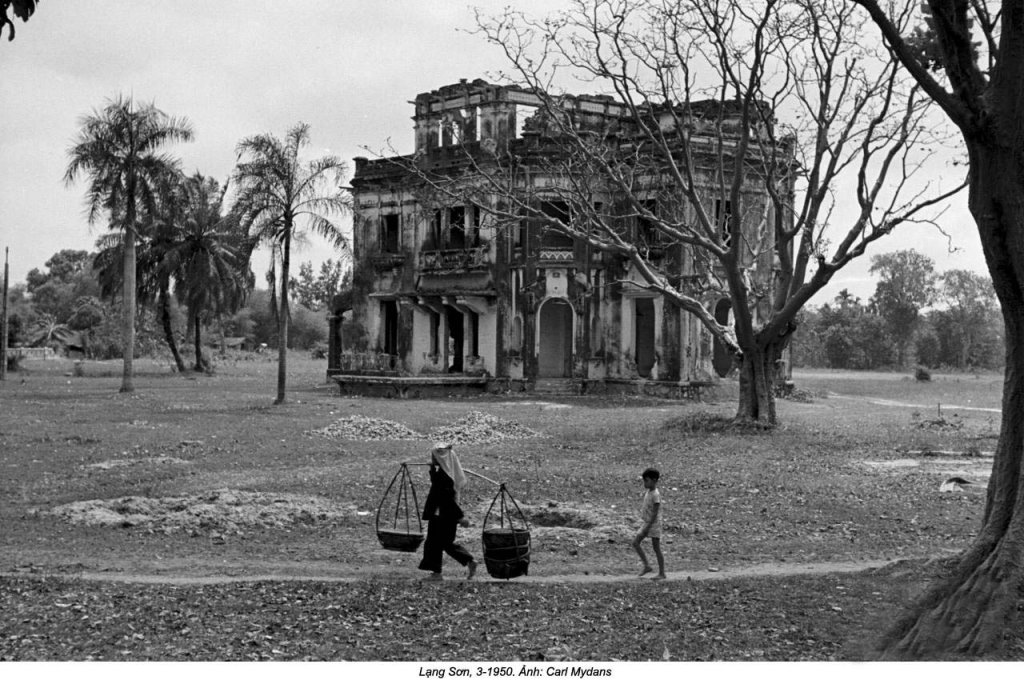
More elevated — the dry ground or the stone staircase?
the stone staircase

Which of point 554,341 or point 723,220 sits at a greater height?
point 723,220

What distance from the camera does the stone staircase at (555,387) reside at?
34.8m

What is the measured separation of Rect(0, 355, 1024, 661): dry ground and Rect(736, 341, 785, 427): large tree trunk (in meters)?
0.89

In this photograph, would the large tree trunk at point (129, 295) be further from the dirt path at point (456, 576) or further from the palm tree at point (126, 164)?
the dirt path at point (456, 576)

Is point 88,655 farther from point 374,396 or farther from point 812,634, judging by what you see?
point 374,396

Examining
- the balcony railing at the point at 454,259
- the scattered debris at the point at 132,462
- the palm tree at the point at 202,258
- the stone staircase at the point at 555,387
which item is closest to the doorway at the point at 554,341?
the stone staircase at the point at 555,387

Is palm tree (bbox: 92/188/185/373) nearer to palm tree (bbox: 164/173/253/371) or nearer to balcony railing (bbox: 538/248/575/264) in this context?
palm tree (bbox: 164/173/253/371)

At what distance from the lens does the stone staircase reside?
114 ft

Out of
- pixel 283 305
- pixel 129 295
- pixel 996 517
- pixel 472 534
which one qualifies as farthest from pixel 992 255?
pixel 129 295

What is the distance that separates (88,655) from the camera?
7070 millimetres

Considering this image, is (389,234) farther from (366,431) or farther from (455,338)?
(366,431)

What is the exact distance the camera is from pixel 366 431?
21.7 m

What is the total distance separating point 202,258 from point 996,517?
47.9 m

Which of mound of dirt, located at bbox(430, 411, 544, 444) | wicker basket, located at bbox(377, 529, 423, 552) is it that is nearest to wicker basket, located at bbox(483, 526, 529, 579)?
wicker basket, located at bbox(377, 529, 423, 552)
